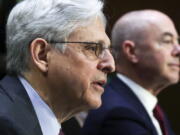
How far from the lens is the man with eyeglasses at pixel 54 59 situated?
1.78 metres

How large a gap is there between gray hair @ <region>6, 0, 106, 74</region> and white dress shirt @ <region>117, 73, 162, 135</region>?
1.08 meters

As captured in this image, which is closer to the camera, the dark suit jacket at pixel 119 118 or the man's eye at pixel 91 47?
the man's eye at pixel 91 47

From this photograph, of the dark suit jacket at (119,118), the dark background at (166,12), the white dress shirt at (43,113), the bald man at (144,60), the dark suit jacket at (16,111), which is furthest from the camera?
the dark background at (166,12)

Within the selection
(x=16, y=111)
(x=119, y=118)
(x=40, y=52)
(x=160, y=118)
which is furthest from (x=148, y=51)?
(x=16, y=111)

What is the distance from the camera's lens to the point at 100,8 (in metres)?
1.88

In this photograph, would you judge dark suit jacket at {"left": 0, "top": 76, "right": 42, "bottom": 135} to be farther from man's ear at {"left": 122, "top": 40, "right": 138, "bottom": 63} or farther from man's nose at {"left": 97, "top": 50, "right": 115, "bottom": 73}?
man's ear at {"left": 122, "top": 40, "right": 138, "bottom": 63}

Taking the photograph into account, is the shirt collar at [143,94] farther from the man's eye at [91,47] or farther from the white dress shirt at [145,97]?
the man's eye at [91,47]

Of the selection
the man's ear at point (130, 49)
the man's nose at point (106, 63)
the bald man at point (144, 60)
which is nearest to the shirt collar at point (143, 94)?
the bald man at point (144, 60)

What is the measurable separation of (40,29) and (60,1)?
0.12 metres

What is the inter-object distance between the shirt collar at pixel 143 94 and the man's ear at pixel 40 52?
1118 mm

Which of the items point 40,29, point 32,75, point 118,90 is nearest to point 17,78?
point 32,75

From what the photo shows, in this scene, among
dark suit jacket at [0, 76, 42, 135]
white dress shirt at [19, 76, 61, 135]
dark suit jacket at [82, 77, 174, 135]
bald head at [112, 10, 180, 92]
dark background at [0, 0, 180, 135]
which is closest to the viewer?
dark suit jacket at [0, 76, 42, 135]

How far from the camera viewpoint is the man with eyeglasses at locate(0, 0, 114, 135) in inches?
70.1

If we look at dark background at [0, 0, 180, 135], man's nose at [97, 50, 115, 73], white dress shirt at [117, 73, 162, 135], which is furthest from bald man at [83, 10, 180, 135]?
dark background at [0, 0, 180, 135]
